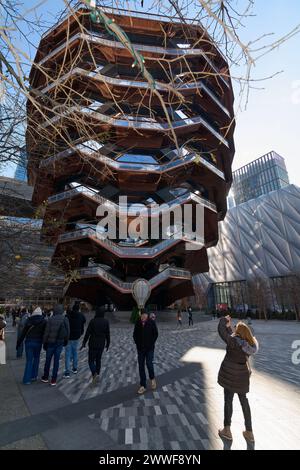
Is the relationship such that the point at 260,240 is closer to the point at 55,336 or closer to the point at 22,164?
the point at 55,336

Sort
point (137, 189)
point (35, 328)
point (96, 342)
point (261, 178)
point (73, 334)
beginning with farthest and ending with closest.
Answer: point (261, 178)
point (137, 189)
point (73, 334)
point (35, 328)
point (96, 342)

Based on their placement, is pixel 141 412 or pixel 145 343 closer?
pixel 141 412

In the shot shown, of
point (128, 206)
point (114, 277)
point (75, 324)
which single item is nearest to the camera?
point (75, 324)

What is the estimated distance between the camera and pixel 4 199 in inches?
262

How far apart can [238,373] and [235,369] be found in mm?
56

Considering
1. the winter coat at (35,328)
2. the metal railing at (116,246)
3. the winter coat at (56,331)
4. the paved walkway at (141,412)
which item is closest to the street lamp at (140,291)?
the metal railing at (116,246)

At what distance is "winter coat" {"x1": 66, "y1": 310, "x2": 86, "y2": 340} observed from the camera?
6750 mm

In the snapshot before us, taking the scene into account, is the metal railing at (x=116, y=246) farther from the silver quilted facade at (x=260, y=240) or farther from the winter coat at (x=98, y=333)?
the silver quilted facade at (x=260, y=240)

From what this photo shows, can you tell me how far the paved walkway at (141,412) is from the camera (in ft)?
10.6

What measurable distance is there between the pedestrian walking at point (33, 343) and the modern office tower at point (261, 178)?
4058 inches

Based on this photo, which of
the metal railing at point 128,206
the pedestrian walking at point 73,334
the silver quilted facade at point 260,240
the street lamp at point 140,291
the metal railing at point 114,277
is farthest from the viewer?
the silver quilted facade at point 260,240

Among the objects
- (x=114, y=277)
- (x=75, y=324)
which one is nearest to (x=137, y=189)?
(x=114, y=277)

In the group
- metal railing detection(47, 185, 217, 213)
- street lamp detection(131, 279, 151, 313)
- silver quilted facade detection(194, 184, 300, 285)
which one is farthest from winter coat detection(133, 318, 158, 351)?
silver quilted facade detection(194, 184, 300, 285)

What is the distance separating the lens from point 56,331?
606cm
